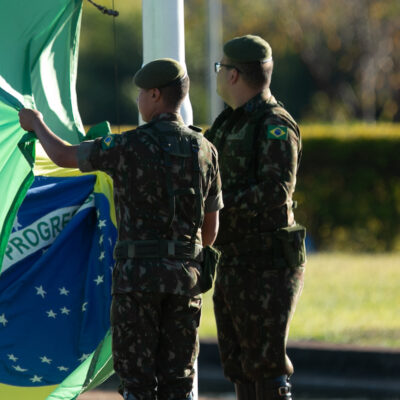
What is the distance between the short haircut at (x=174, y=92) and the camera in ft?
13.0

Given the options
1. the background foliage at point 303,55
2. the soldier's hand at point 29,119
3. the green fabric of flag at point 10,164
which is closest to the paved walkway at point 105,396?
the green fabric of flag at point 10,164

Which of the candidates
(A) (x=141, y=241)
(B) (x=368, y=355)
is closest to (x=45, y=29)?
(A) (x=141, y=241)

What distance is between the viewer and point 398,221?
15102mm

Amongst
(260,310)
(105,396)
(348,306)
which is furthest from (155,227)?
(348,306)

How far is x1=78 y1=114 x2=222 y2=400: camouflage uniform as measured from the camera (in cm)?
388

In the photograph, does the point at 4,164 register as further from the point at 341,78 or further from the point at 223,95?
the point at 341,78

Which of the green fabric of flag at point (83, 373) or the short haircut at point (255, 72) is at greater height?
the short haircut at point (255, 72)

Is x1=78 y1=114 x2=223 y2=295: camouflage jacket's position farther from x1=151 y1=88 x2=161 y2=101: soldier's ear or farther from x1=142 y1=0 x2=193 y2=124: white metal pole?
x1=142 y1=0 x2=193 y2=124: white metal pole

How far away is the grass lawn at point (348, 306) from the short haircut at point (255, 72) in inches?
143

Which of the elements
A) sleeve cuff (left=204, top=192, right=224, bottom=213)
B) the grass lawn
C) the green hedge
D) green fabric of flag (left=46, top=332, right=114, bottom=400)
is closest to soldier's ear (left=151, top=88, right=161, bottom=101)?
sleeve cuff (left=204, top=192, right=224, bottom=213)

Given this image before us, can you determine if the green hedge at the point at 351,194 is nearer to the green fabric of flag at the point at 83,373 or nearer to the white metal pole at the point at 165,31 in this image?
the white metal pole at the point at 165,31

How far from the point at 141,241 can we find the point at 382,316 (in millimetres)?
5225

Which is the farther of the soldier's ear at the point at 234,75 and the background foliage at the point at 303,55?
the background foliage at the point at 303,55

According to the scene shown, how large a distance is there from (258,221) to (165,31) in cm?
98
